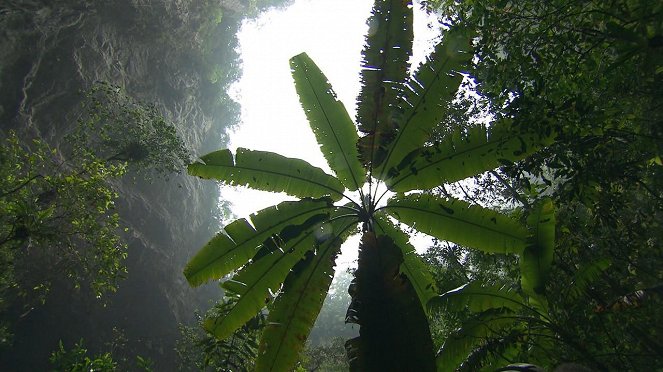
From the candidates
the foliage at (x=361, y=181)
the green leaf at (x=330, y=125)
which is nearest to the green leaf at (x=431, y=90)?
the foliage at (x=361, y=181)

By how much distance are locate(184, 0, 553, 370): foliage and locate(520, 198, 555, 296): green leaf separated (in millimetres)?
25

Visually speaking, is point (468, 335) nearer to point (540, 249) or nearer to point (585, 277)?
point (540, 249)

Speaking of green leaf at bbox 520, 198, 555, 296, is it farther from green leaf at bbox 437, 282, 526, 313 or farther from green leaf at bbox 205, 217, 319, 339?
green leaf at bbox 205, 217, 319, 339

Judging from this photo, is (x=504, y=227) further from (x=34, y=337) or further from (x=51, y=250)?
(x=34, y=337)

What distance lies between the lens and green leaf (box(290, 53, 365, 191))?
4016mm

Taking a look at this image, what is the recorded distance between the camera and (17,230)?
5953mm

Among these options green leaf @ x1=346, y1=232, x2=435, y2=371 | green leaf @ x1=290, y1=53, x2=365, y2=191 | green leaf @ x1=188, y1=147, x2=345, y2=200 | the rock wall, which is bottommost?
green leaf @ x1=346, y1=232, x2=435, y2=371

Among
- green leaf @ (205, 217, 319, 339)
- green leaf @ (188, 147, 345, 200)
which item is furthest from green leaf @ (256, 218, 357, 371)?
green leaf @ (188, 147, 345, 200)

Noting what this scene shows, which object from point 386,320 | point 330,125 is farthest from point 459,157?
point 386,320

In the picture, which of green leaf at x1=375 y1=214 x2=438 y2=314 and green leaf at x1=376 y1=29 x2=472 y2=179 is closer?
green leaf at x1=376 y1=29 x2=472 y2=179

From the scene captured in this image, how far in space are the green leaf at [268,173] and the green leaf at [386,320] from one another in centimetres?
138

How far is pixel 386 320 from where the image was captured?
8.30ft

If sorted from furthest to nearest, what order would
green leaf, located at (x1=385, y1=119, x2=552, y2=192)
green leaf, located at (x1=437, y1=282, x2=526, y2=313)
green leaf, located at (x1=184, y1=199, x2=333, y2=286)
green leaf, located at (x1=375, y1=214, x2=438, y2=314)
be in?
green leaf, located at (x1=375, y1=214, x2=438, y2=314)
green leaf, located at (x1=184, y1=199, x2=333, y2=286)
green leaf, located at (x1=437, y1=282, x2=526, y2=313)
green leaf, located at (x1=385, y1=119, x2=552, y2=192)

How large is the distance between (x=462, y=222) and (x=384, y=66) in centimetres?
178
